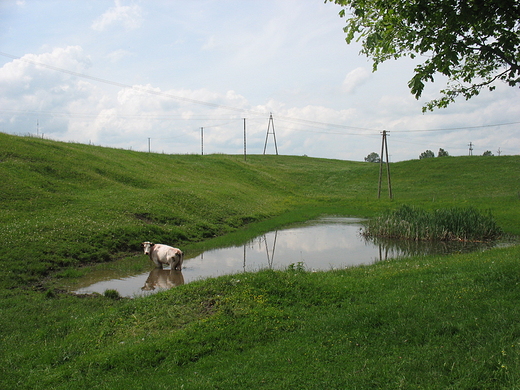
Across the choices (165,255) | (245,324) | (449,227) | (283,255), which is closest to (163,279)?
(165,255)

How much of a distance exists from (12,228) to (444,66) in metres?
16.7

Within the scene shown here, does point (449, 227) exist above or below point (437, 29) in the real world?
below

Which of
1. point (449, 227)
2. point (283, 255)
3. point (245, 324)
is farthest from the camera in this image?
point (449, 227)

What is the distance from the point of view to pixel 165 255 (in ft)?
50.9

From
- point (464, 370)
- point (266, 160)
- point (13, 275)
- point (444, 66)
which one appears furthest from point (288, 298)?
point (266, 160)

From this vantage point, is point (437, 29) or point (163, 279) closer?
point (437, 29)

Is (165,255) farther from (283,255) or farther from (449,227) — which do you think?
(449,227)

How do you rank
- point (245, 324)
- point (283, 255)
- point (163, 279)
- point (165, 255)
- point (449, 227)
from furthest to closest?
1. point (449, 227)
2. point (283, 255)
3. point (165, 255)
4. point (163, 279)
5. point (245, 324)

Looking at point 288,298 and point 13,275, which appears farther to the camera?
point 13,275

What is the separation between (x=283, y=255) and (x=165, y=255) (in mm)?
6027

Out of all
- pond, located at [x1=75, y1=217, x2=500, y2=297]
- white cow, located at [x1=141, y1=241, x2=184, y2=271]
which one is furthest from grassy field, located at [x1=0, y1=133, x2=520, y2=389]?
pond, located at [x1=75, y1=217, x2=500, y2=297]

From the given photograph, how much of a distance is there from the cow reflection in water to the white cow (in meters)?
0.25

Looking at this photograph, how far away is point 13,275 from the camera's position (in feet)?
42.4

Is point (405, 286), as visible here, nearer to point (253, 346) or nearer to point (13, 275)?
point (253, 346)
